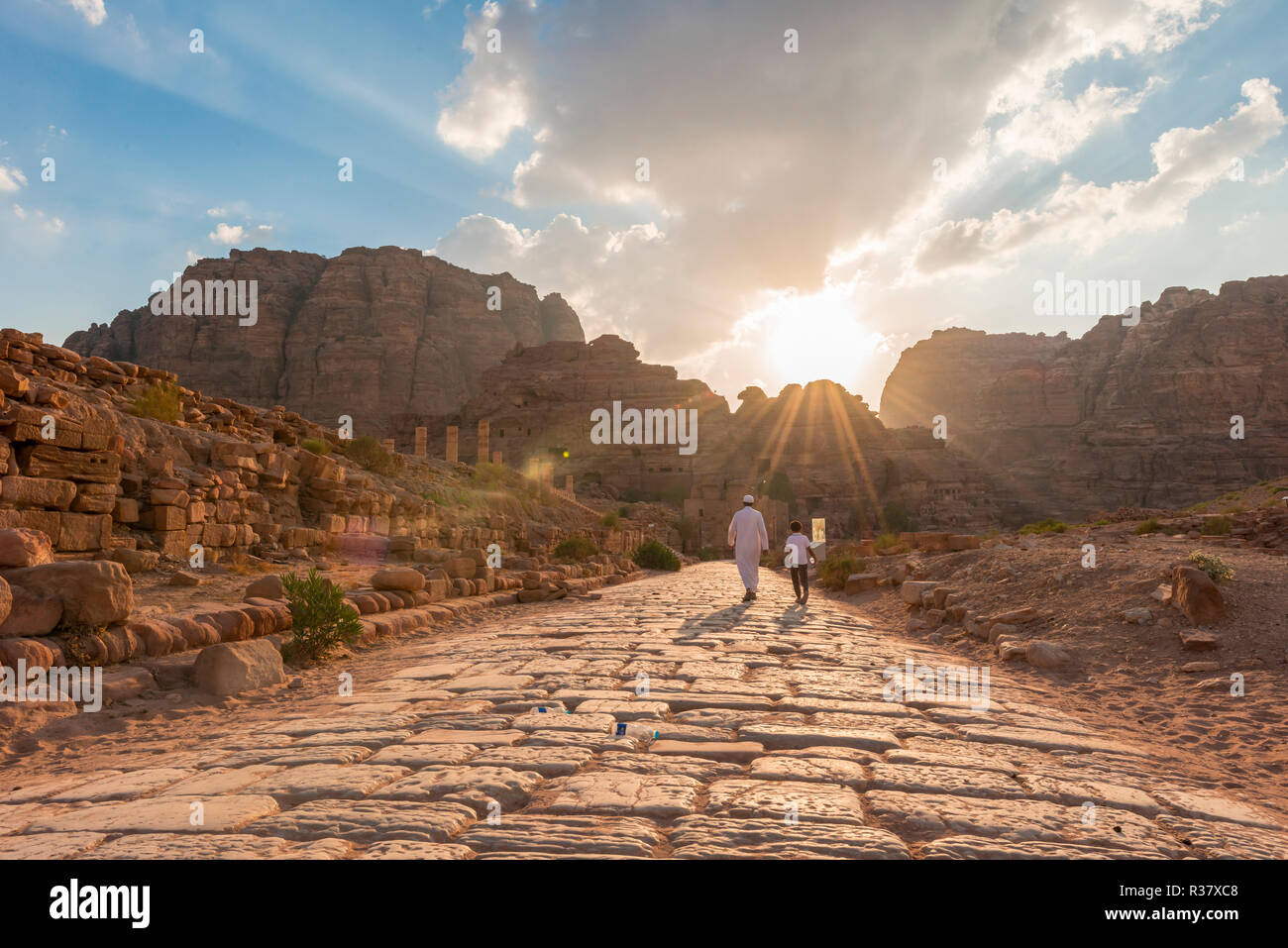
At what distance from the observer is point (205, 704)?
18.1 ft

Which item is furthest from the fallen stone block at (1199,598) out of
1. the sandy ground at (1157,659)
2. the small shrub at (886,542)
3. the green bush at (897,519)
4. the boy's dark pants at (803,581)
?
the green bush at (897,519)

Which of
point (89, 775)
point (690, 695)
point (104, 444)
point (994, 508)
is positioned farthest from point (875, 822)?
point (994, 508)

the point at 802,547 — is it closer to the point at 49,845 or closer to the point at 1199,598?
the point at 1199,598

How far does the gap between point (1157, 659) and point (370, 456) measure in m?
22.4

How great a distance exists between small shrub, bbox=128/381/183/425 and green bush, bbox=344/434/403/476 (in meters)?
7.18

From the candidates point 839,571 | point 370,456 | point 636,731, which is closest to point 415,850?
point 636,731

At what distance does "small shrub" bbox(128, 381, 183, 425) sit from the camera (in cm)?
1489

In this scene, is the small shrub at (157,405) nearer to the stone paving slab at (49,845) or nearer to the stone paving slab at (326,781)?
the stone paving slab at (326,781)

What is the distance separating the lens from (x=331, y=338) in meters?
95.4

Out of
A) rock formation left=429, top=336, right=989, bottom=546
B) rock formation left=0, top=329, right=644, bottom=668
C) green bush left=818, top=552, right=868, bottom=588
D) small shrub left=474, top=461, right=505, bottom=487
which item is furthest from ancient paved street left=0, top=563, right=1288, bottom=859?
rock formation left=429, top=336, right=989, bottom=546

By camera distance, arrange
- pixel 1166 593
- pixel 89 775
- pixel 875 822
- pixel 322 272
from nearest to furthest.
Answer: pixel 875 822 → pixel 89 775 → pixel 1166 593 → pixel 322 272
